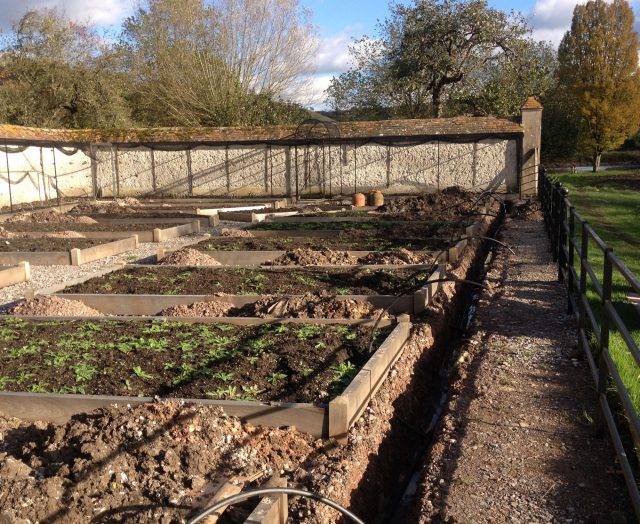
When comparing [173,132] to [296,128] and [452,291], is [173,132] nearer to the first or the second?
A: [296,128]

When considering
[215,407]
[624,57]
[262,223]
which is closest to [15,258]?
[262,223]

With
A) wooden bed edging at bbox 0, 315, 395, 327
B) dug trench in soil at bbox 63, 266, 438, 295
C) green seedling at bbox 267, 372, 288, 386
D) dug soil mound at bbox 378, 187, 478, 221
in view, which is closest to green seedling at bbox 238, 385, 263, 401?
green seedling at bbox 267, 372, 288, 386

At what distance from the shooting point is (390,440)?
5211 mm

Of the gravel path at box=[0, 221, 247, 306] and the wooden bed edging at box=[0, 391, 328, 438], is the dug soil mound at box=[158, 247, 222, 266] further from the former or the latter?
the wooden bed edging at box=[0, 391, 328, 438]

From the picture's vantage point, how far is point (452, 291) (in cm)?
928

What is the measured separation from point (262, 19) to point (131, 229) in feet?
66.5

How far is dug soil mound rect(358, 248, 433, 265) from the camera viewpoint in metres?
10.4

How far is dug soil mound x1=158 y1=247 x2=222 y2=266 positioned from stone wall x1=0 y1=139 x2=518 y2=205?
1399cm

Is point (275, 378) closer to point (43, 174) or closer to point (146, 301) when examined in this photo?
point (146, 301)

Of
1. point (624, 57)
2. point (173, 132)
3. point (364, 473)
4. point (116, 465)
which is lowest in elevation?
point (364, 473)

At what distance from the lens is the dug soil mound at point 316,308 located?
7512mm

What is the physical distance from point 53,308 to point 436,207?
1242 centimetres

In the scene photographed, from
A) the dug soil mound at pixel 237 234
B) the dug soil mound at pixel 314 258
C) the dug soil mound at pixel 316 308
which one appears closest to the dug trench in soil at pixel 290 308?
the dug soil mound at pixel 316 308

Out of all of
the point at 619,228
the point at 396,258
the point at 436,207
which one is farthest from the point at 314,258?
the point at 436,207
